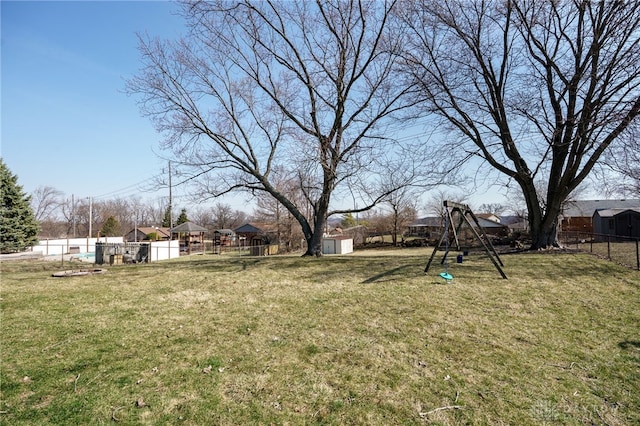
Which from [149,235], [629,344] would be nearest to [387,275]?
[629,344]

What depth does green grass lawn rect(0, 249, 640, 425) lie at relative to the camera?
2762 mm

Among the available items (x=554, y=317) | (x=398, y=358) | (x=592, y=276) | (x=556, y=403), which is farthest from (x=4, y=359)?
(x=592, y=276)

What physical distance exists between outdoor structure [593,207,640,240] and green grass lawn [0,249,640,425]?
29.5 meters

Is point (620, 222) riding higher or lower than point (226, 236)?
higher

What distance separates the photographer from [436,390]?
3.06m

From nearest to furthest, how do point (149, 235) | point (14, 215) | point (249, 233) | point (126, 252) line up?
point (126, 252) < point (14, 215) < point (149, 235) < point (249, 233)

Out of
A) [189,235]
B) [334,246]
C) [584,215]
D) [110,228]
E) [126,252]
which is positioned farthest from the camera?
[110,228]

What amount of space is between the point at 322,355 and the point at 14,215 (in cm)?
3239

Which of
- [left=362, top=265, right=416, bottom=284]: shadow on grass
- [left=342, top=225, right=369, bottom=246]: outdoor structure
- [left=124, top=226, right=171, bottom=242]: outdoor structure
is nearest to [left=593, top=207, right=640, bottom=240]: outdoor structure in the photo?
[left=342, top=225, right=369, bottom=246]: outdoor structure

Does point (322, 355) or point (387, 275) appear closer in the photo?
point (322, 355)

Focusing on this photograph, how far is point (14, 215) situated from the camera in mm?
25438

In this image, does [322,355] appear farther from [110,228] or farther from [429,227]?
[110,228]

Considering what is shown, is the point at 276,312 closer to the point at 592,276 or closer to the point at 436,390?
the point at 436,390

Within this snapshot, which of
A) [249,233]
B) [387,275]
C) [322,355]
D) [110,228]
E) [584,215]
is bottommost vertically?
[322,355]
